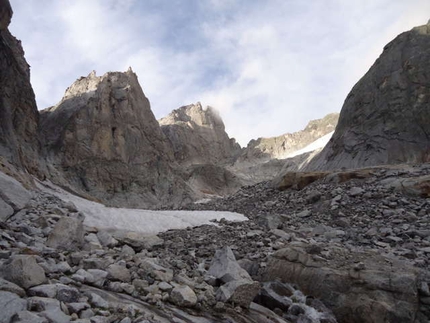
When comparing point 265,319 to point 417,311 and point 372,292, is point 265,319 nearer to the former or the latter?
point 372,292

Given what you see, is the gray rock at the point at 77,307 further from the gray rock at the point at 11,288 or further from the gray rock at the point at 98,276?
the gray rock at the point at 98,276

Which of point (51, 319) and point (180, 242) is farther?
point (180, 242)

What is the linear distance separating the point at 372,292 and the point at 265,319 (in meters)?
2.52

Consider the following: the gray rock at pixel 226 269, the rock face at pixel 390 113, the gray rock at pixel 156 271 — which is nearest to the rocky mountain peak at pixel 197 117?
the rock face at pixel 390 113

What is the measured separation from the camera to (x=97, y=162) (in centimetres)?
5100

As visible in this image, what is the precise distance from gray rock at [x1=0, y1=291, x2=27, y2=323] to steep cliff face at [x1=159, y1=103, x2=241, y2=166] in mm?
89150

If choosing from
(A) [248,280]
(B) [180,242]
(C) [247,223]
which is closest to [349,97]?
(C) [247,223]

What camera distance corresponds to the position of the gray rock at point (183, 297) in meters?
5.55

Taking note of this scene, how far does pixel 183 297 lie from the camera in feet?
18.2

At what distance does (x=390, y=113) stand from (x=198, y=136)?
253 ft

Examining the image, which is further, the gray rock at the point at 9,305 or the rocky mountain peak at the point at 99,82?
the rocky mountain peak at the point at 99,82

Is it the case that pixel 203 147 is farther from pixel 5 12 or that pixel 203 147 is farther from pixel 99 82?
pixel 5 12

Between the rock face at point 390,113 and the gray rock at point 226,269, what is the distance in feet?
74.5

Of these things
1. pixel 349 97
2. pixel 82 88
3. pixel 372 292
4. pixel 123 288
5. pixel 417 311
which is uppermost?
pixel 82 88
